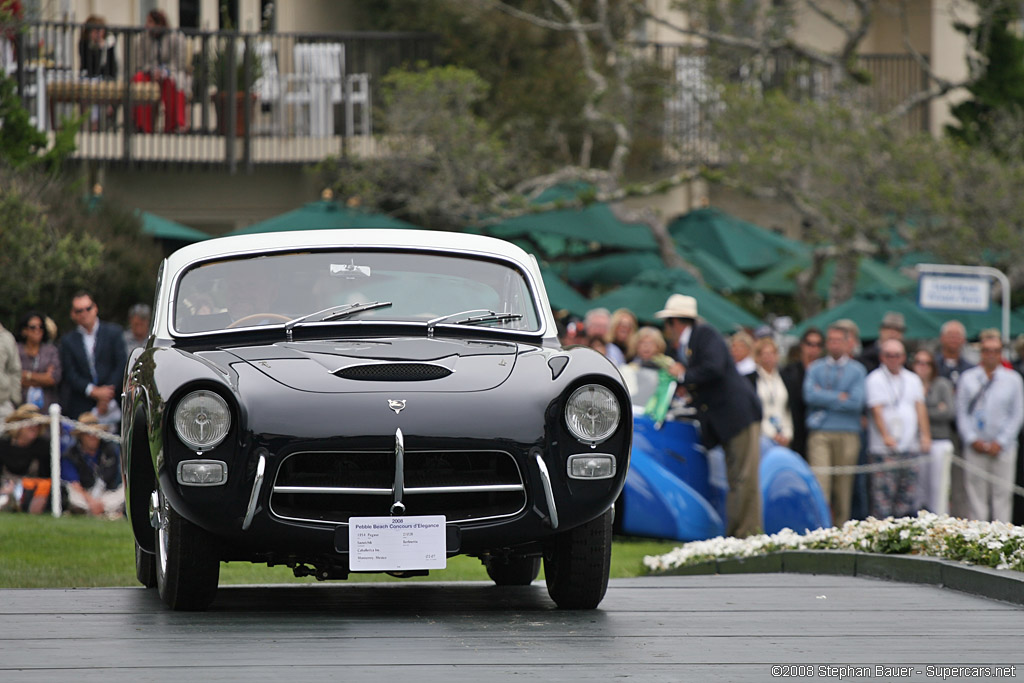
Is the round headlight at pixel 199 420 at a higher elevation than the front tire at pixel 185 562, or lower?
higher

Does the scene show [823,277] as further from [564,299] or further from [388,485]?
[388,485]

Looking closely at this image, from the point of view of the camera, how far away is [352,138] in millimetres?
25719

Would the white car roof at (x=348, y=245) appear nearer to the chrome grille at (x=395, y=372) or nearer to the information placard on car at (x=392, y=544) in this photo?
the chrome grille at (x=395, y=372)

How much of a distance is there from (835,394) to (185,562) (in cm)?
964

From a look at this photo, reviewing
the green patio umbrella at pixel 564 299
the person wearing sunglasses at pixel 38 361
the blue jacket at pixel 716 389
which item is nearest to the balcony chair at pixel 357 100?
the green patio umbrella at pixel 564 299

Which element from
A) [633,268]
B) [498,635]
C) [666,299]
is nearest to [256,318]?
[498,635]

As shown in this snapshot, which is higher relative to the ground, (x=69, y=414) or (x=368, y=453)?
(x=368, y=453)

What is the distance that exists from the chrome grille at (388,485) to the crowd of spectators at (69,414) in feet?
25.6

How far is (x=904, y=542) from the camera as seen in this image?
905 centimetres

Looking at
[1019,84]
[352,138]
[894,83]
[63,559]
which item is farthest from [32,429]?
[894,83]

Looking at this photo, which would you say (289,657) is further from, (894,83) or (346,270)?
(894,83)

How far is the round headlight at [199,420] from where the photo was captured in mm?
6254

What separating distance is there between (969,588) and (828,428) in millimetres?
7380

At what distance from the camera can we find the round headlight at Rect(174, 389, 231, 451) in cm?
625
